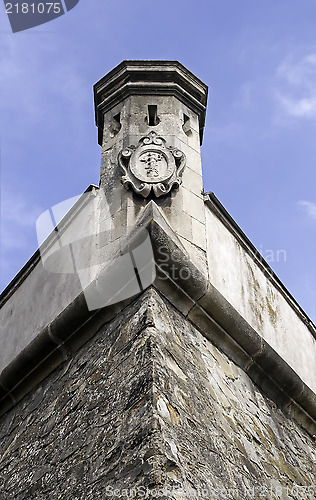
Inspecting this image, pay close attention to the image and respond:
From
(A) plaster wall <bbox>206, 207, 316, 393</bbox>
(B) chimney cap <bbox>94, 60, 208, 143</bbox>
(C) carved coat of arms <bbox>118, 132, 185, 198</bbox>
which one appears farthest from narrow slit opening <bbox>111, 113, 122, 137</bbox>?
(A) plaster wall <bbox>206, 207, 316, 393</bbox>

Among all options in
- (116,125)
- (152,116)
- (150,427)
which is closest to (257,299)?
(152,116)

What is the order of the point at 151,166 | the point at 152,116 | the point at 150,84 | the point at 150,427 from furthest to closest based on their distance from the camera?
the point at 150,84 → the point at 152,116 → the point at 151,166 → the point at 150,427

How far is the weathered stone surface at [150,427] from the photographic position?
132 inches

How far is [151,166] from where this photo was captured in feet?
16.5

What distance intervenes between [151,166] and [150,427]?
210 centimetres

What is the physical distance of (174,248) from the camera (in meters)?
4.51

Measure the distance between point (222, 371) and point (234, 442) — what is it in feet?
1.98

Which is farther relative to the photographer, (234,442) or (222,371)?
(222,371)

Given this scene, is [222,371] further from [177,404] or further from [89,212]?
[89,212]

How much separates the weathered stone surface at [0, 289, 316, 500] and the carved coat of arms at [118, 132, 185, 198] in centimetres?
87

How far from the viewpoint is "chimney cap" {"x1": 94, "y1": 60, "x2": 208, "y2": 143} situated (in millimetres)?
5789

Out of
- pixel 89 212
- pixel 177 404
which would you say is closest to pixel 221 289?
pixel 89 212

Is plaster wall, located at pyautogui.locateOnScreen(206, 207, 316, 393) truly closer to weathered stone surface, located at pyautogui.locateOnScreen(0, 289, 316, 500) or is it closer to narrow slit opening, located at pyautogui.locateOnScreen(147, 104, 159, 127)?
weathered stone surface, located at pyautogui.locateOnScreen(0, 289, 316, 500)

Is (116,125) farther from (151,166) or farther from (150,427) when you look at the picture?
(150,427)
